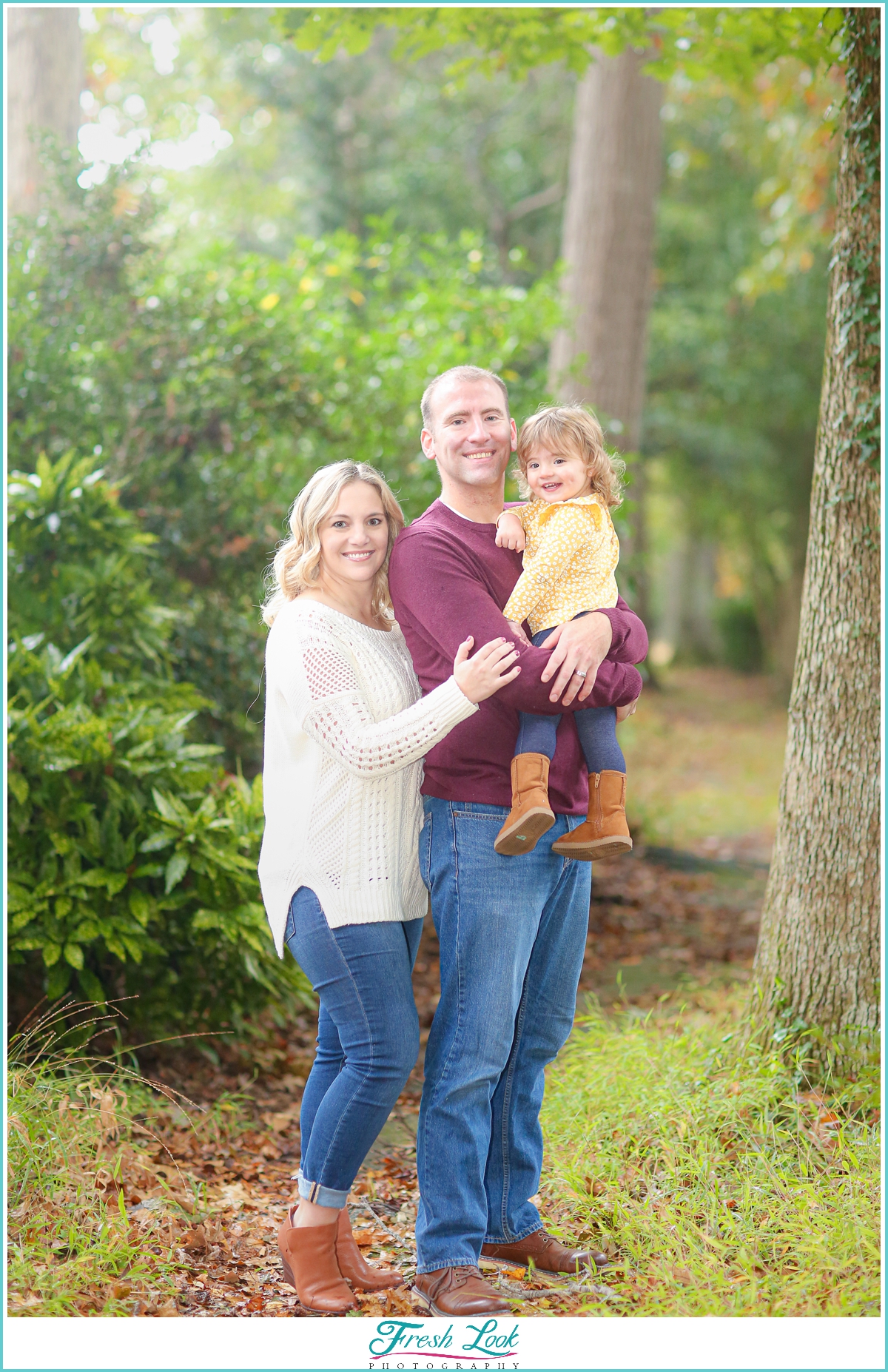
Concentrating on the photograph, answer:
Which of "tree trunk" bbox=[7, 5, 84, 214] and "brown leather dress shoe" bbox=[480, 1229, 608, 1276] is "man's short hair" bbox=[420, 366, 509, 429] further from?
"tree trunk" bbox=[7, 5, 84, 214]

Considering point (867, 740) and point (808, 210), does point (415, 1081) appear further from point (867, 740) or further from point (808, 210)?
point (808, 210)

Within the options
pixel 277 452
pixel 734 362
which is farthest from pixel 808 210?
pixel 277 452

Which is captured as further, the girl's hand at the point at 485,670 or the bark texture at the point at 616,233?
the bark texture at the point at 616,233

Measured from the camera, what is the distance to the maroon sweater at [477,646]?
104 inches

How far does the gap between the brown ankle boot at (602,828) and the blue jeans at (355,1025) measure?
0.48 m

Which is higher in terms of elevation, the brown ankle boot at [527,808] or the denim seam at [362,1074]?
the brown ankle boot at [527,808]

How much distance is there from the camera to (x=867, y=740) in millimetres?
3867

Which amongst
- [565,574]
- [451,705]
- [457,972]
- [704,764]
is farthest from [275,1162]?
[704,764]

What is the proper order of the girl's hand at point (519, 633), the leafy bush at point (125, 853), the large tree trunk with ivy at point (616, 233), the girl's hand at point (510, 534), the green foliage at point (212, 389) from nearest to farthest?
the girl's hand at point (519, 633) → the girl's hand at point (510, 534) → the leafy bush at point (125, 853) → the green foliage at point (212, 389) → the large tree trunk with ivy at point (616, 233)

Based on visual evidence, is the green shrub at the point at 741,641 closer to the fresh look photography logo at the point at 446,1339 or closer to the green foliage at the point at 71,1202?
the green foliage at the point at 71,1202

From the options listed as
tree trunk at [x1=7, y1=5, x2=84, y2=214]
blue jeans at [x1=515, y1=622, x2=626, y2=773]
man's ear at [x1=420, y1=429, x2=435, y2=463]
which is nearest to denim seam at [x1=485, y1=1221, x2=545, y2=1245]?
blue jeans at [x1=515, y1=622, x2=626, y2=773]

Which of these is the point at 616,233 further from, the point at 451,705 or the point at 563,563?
the point at 451,705

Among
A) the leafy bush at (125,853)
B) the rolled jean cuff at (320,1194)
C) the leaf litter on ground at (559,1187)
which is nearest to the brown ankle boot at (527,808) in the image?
the rolled jean cuff at (320,1194)

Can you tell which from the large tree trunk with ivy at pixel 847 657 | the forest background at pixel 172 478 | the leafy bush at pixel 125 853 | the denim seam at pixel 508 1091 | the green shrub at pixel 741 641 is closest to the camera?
the denim seam at pixel 508 1091
